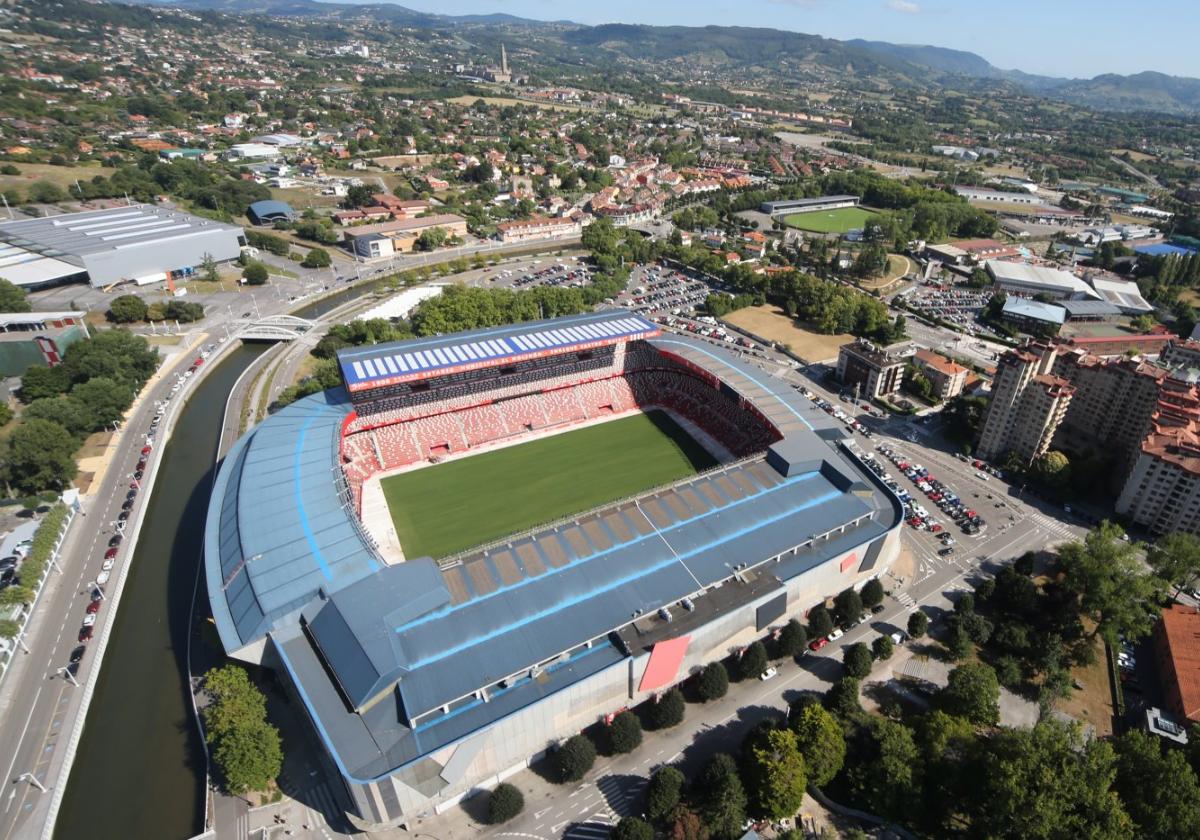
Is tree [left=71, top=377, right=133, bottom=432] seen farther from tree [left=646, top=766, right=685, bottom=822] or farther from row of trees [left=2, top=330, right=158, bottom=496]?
tree [left=646, top=766, right=685, bottom=822]

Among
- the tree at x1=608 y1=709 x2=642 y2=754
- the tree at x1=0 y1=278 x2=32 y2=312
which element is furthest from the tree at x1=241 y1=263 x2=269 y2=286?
the tree at x1=608 y1=709 x2=642 y2=754

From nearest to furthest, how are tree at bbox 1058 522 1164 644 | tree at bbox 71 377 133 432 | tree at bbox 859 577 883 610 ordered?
1. tree at bbox 1058 522 1164 644
2. tree at bbox 859 577 883 610
3. tree at bbox 71 377 133 432

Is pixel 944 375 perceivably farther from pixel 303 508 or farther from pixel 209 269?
pixel 209 269

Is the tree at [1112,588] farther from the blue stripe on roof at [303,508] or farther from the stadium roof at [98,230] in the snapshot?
the stadium roof at [98,230]

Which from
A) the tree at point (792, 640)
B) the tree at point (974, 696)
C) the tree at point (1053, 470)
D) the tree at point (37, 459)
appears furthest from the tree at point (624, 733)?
the tree at point (37, 459)

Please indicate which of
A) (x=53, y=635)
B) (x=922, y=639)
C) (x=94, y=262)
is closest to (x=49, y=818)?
(x=53, y=635)

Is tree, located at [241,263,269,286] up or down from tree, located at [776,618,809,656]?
up

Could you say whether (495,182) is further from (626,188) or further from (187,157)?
(187,157)
